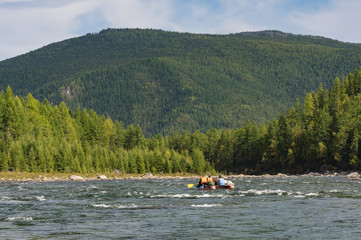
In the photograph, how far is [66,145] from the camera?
12962cm

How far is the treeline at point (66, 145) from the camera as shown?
118 m

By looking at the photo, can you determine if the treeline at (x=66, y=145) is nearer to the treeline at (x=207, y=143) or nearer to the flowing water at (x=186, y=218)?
the treeline at (x=207, y=143)

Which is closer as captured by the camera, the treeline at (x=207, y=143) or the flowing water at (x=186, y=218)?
the flowing water at (x=186, y=218)

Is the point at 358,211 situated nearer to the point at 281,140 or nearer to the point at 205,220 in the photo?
the point at 205,220

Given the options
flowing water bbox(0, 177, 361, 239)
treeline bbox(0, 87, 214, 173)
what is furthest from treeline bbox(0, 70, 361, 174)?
flowing water bbox(0, 177, 361, 239)

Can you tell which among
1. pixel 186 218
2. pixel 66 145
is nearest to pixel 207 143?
pixel 66 145

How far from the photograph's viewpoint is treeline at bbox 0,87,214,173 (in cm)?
11781

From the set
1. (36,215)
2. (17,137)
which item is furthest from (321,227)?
(17,137)

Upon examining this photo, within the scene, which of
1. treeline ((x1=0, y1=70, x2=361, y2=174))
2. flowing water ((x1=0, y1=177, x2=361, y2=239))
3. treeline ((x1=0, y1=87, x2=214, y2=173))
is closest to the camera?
flowing water ((x1=0, y1=177, x2=361, y2=239))

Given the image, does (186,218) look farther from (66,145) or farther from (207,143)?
(207,143)

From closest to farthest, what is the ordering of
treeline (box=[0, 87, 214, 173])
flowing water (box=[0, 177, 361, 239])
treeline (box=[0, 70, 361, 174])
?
flowing water (box=[0, 177, 361, 239]) → treeline (box=[0, 87, 214, 173]) → treeline (box=[0, 70, 361, 174])

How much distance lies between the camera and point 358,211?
3984cm

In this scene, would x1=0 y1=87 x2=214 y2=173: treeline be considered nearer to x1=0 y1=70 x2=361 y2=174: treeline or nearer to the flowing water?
x1=0 y1=70 x2=361 y2=174: treeline

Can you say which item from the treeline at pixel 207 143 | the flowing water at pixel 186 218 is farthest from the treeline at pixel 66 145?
the flowing water at pixel 186 218
